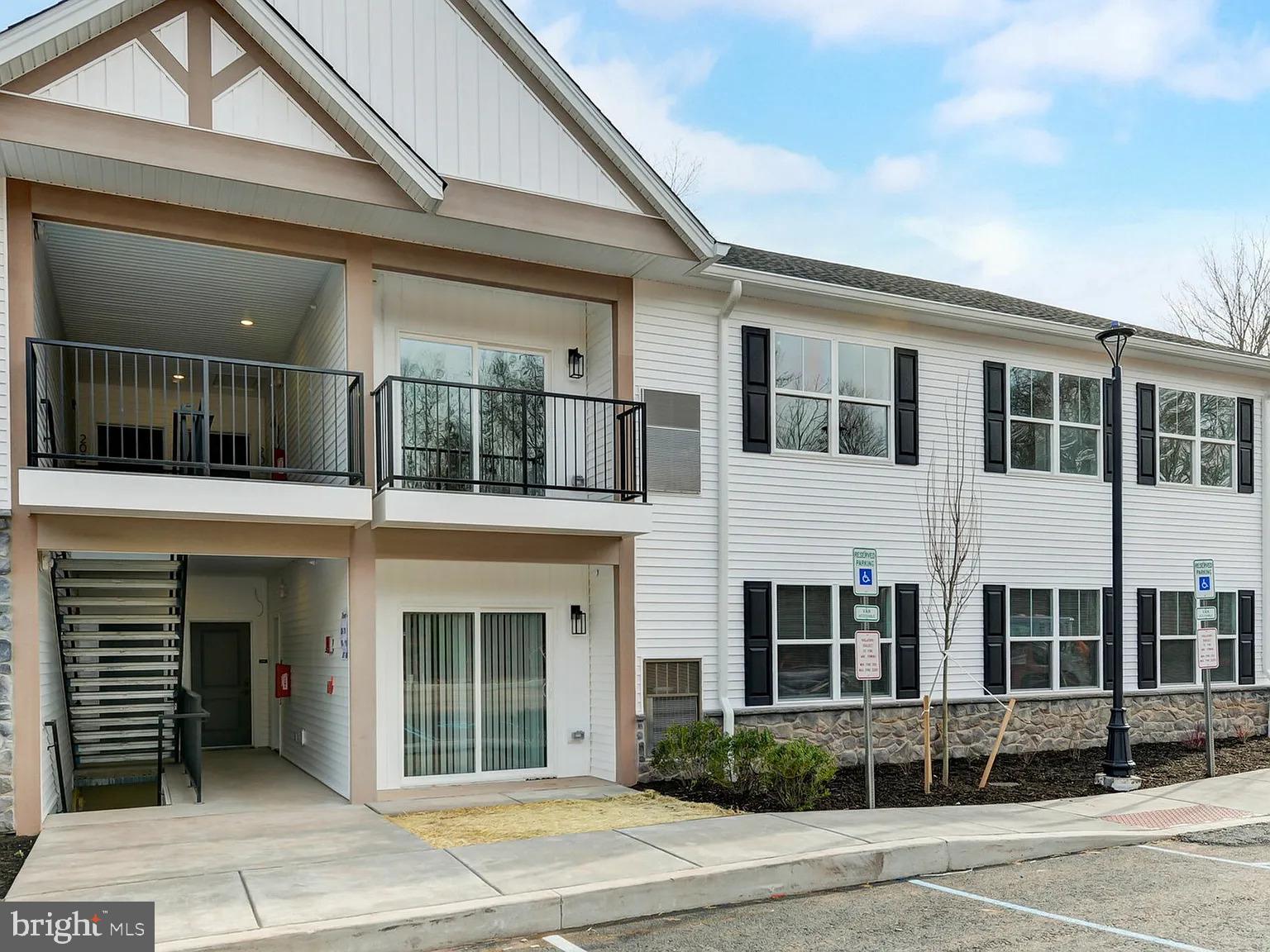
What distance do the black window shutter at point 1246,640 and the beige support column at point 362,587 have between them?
1340cm

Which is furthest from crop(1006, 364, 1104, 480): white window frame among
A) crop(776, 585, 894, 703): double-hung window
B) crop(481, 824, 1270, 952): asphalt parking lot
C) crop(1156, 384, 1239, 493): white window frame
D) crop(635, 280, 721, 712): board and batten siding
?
crop(481, 824, 1270, 952): asphalt parking lot

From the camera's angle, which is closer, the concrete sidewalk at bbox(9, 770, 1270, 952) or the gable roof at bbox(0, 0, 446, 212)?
the concrete sidewalk at bbox(9, 770, 1270, 952)

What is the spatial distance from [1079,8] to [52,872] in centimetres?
1385

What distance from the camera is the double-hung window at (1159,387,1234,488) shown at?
16219 millimetres

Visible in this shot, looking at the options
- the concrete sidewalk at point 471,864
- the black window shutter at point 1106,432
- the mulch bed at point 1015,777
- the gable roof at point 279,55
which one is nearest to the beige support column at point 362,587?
the concrete sidewalk at point 471,864

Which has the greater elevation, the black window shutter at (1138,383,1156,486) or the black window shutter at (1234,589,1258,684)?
the black window shutter at (1138,383,1156,486)

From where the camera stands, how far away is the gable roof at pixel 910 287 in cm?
1345

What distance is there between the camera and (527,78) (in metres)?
11.0

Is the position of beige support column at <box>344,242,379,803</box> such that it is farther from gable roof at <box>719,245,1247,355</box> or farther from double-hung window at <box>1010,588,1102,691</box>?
double-hung window at <box>1010,588,1102,691</box>

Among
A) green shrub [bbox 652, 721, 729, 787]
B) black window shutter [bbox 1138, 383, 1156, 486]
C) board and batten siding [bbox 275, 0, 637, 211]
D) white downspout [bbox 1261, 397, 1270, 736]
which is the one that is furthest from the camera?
white downspout [bbox 1261, 397, 1270, 736]

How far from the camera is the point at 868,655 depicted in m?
9.98

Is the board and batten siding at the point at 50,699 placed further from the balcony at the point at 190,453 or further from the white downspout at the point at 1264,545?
the white downspout at the point at 1264,545

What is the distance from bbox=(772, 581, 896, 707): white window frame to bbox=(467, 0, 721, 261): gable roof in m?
4.28
